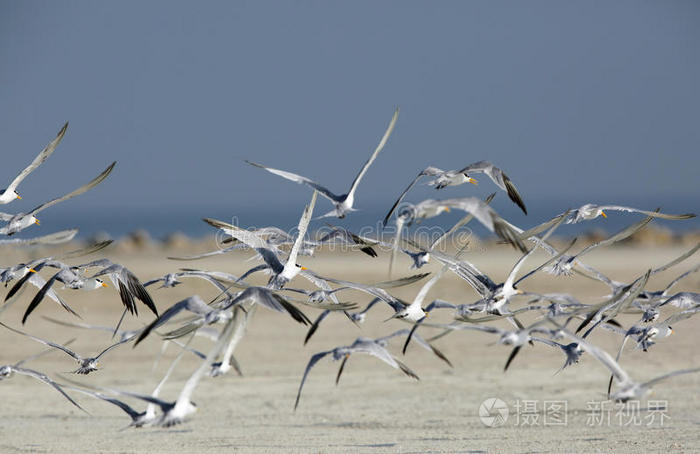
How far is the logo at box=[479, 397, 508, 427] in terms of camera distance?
12676mm

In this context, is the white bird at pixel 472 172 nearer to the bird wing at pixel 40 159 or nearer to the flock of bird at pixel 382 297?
the flock of bird at pixel 382 297

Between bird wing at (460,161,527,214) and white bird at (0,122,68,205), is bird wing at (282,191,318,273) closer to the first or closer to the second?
bird wing at (460,161,527,214)

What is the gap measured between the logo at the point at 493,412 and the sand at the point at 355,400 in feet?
0.36

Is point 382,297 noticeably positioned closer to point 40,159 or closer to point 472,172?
point 472,172

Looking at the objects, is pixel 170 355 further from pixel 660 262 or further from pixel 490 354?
pixel 660 262

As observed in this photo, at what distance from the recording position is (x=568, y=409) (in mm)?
13578

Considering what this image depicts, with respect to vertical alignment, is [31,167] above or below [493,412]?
above

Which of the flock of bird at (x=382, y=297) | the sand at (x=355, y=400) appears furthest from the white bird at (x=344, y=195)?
the sand at (x=355, y=400)

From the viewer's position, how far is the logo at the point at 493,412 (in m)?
12.7

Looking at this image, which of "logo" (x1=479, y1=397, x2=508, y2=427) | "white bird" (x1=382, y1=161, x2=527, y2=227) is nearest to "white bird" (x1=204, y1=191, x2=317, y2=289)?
"white bird" (x1=382, y1=161, x2=527, y2=227)

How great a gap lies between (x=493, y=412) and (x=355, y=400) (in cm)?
252

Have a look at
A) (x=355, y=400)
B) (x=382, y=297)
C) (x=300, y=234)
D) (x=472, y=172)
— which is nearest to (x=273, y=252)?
(x=300, y=234)

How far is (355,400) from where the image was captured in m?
14.7

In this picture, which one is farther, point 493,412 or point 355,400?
point 355,400
